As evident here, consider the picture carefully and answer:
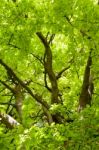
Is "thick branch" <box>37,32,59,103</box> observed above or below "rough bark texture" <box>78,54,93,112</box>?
above

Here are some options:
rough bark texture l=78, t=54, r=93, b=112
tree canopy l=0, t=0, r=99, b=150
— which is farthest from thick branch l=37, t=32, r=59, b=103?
rough bark texture l=78, t=54, r=93, b=112

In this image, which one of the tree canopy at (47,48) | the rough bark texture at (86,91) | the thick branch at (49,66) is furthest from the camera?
the rough bark texture at (86,91)

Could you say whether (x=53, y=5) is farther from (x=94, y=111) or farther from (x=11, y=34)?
(x=94, y=111)

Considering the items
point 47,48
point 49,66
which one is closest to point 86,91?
point 49,66

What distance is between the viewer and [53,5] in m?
8.29

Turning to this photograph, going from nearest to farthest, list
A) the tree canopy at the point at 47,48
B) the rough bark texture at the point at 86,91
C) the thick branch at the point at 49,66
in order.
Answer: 1. the tree canopy at the point at 47,48
2. the thick branch at the point at 49,66
3. the rough bark texture at the point at 86,91

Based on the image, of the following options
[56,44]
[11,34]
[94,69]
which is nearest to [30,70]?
[56,44]

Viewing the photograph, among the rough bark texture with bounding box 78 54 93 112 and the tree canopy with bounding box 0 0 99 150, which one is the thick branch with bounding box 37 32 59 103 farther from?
the rough bark texture with bounding box 78 54 93 112

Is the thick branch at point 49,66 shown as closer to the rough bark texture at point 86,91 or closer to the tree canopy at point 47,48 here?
the tree canopy at point 47,48

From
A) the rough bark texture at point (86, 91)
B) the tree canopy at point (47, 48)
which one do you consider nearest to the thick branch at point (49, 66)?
the tree canopy at point (47, 48)

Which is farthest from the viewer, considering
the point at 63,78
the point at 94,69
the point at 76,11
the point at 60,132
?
the point at 63,78

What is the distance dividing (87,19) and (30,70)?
5788 mm

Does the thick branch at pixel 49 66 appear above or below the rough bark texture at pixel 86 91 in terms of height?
above

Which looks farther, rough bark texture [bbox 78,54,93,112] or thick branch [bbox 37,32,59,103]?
rough bark texture [bbox 78,54,93,112]
